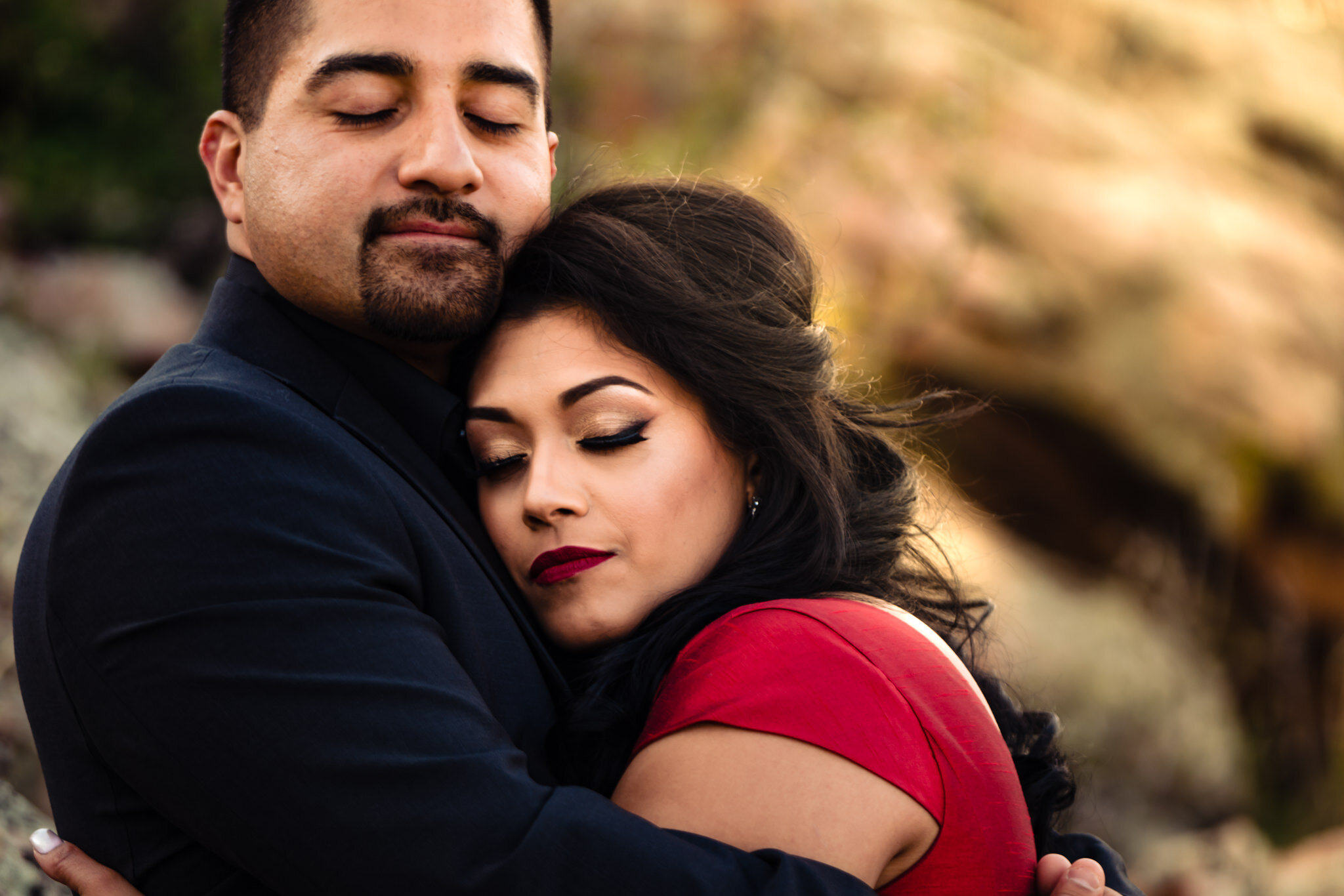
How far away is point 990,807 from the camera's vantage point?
5.52 ft

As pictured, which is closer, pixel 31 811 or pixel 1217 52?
pixel 31 811

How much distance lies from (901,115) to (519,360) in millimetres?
6570

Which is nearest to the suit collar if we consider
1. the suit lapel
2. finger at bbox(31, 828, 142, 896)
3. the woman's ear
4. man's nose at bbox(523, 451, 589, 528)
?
the suit lapel

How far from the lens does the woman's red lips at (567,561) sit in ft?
6.66

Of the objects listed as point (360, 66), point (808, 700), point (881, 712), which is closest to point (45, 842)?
point (808, 700)

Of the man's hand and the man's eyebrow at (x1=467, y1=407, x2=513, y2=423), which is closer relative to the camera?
the man's hand

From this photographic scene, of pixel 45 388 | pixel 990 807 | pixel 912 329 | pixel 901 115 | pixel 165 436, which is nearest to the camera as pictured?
pixel 165 436

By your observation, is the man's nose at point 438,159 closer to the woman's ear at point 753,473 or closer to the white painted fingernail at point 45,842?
the woman's ear at point 753,473

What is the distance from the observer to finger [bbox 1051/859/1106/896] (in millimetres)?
1771

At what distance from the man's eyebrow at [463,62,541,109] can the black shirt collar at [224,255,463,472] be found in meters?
0.56

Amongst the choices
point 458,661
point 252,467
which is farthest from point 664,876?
point 252,467

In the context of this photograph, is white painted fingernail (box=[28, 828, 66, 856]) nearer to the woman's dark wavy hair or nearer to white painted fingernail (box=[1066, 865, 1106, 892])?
the woman's dark wavy hair

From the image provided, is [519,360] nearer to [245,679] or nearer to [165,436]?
[165,436]

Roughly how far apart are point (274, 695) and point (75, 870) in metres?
0.58
